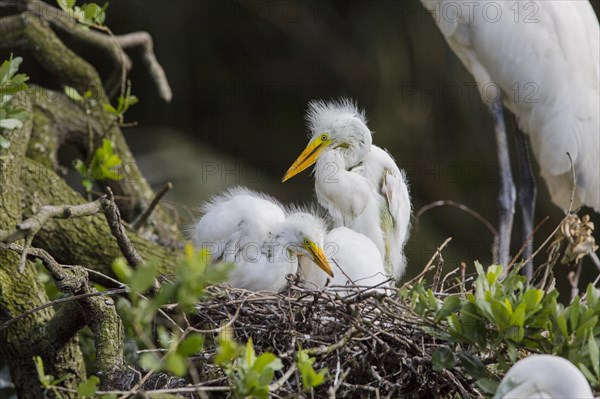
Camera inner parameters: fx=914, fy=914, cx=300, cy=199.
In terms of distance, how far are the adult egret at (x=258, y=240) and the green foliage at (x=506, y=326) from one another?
1.59ft

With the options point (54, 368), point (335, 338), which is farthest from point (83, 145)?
point (335, 338)

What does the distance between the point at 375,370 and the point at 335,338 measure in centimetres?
12

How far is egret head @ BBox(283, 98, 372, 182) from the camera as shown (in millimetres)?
2586

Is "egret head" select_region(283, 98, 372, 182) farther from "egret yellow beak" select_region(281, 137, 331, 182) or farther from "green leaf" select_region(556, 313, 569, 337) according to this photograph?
"green leaf" select_region(556, 313, 569, 337)

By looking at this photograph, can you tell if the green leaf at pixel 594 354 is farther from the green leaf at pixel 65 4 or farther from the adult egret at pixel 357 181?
the green leaf at pixel 65 4

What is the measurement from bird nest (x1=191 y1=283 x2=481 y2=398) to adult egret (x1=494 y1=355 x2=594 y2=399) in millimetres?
230

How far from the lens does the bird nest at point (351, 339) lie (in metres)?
1.85

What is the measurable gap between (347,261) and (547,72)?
154cm

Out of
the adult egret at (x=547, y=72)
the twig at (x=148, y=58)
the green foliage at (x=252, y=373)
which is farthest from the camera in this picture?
the adult egret at (x=547, y=72)

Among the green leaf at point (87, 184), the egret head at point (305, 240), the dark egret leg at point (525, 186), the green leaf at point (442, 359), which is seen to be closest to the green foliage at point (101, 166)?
the green leaf at point (87, 184)

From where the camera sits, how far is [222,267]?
4.15 ft

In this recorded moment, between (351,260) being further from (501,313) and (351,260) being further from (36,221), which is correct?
(36,221)

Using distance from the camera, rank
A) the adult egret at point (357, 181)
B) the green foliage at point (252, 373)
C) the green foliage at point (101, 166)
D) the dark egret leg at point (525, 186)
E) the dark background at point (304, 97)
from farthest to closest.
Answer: the dark background at point (304, 97)
the dark egret leg at point (525, 186)
the green foliage at point (101, 166)
the adult egret at point (357, 181)
the green foliage at point (252, 373)

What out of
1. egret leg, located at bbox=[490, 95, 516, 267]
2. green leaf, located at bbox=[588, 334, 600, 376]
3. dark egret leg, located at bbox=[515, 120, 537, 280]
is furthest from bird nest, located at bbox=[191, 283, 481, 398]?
dark egret leg, located at bbox=[515, 120, 537, 280]
